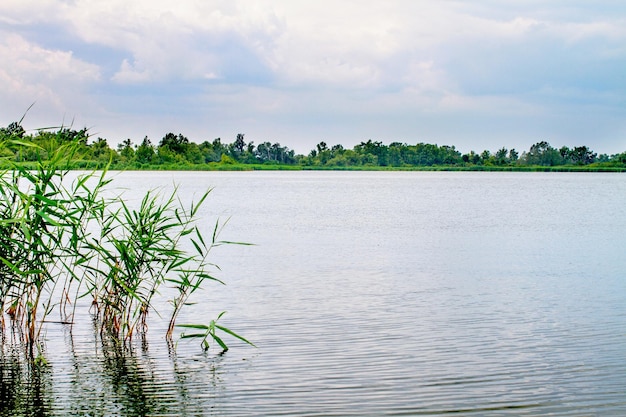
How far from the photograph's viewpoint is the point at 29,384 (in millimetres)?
5758

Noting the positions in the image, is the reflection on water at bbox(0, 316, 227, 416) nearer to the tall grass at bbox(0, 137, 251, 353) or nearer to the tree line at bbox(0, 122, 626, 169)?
the tall grass at bbox(0, 137, 251, 353)

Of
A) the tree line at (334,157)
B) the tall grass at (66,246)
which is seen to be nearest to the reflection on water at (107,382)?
Result: the tall grass at (66,246)

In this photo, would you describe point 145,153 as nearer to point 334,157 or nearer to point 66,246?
point 334,157

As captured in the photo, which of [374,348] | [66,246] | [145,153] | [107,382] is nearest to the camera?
[107,382]

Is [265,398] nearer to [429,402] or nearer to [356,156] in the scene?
[429,402]

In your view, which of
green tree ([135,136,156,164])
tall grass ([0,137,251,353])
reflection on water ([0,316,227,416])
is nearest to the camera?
reflection on water ([0,316,227,416])

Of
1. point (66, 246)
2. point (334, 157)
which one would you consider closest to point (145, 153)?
point (334, 157)

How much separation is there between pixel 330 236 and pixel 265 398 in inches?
514

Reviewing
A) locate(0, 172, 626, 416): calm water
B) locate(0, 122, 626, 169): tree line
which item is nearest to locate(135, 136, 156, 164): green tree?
locate(0, 122, 626, 169): tree line

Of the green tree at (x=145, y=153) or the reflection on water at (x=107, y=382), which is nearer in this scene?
the reflection on water at (x=107, y=382)

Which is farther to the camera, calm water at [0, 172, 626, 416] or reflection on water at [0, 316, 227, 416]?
calm water at [0, 172, 626, 416]

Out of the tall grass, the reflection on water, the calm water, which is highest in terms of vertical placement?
the tall grass

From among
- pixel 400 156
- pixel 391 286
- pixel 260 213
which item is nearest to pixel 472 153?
pixel 400 156

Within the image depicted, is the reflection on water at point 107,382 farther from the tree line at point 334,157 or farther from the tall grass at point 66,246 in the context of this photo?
the tree line at point 334,157
